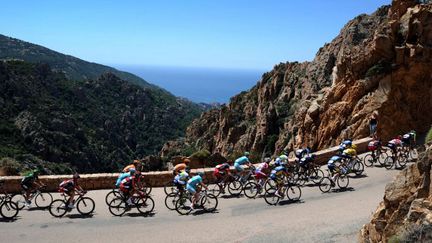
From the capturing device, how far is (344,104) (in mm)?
27031

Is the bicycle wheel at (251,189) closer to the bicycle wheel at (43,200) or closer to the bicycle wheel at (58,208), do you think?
the bicycle wheel at (58,208)

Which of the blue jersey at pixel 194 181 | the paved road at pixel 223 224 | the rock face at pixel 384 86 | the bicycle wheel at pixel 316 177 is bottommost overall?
the paved road at pixel 223 224

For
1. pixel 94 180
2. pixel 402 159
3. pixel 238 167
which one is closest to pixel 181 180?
pixel 238 167

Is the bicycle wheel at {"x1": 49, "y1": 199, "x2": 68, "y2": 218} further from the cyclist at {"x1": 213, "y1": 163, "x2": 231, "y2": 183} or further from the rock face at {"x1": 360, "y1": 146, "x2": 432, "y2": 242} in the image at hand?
the rock face at {"x1": 360, "y1": 146, "x2": 432, "y2": 242}

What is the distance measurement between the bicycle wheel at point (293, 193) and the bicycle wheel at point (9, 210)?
879cm

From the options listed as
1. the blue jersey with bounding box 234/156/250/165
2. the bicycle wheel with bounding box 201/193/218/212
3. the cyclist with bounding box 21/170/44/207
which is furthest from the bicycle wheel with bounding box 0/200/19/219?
the blue jersey with bounding box 234/156/250/165

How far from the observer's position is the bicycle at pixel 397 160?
1928cm

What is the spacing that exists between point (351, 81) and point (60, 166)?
37939 millimetres

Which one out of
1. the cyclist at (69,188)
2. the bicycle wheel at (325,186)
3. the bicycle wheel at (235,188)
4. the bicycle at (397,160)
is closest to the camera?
the cyclist at (69,188)

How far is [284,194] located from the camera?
50.8ft

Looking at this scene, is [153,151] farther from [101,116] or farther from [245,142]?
[245,142]

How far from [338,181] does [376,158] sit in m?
4.05

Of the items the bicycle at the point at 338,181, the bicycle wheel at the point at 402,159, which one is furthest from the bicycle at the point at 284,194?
the bicycle wheel at the point at 402,159

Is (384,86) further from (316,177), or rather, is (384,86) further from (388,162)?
(316,177)
